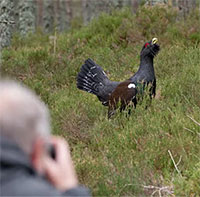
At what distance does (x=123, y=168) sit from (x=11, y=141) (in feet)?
8.80

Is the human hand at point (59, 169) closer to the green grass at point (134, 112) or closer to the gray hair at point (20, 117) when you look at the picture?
the gray hair at point (20, 117)

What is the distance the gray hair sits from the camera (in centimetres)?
116

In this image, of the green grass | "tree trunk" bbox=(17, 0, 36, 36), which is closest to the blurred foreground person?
the green grass

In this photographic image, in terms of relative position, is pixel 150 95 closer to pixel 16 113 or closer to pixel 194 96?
pixel 194 96

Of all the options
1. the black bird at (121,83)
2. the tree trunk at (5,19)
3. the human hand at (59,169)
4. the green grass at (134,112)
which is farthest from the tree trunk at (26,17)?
the human hand at (59,169)

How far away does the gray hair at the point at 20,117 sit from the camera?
116cm

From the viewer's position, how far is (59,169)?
52.7 inches

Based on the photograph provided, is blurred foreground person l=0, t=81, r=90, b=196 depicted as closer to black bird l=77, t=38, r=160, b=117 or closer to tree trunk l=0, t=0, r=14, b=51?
black bird l=77, t=38, r=160, b=117

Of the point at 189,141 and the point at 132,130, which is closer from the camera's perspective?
the point at 189,141

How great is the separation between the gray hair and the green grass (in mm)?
2138

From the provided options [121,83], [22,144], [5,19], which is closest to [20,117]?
[22,144]

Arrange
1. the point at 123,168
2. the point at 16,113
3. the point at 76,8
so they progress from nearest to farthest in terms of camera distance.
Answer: the point at 16,113
the point at 123,168
the point at 76,8

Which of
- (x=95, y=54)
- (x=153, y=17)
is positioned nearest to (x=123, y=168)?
(x=95, y=54)

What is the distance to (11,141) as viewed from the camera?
1183mm
